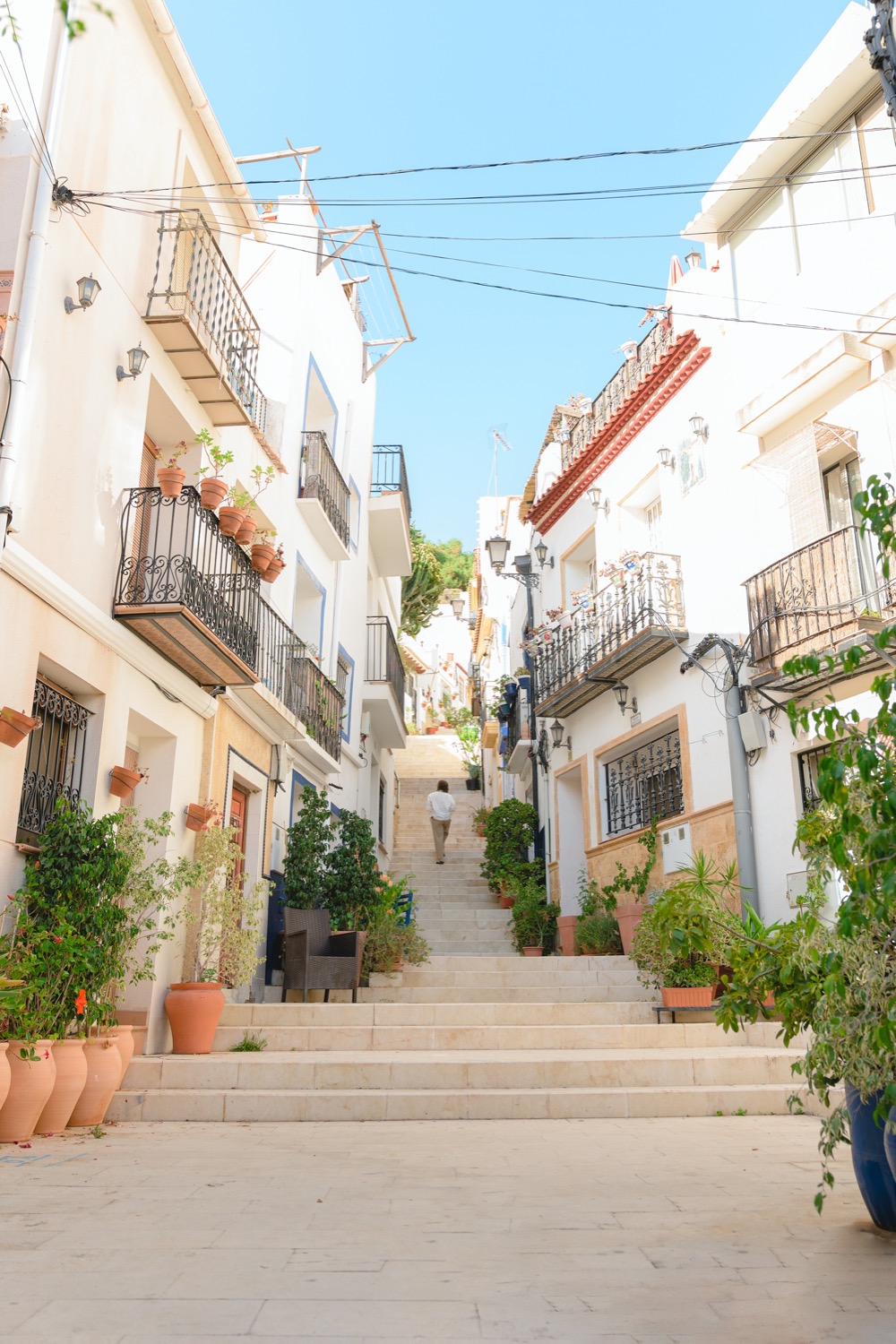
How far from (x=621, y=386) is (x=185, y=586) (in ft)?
29.7

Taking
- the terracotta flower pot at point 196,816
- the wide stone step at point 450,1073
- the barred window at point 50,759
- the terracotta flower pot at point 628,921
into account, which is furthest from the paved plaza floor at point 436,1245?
the terracotta flower pot at point 628,921

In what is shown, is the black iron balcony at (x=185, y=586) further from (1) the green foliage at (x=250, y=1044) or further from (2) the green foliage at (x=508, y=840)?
(2) the green foliage at (x=508, y=840)

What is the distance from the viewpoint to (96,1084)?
6.67 m

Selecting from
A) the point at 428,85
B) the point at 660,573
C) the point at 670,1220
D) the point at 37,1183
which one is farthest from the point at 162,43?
the point at 670,1220

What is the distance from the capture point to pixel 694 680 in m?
12.7

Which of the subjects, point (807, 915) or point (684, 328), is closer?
point (807, 915)

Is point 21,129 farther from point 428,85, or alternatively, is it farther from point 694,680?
point 694,680

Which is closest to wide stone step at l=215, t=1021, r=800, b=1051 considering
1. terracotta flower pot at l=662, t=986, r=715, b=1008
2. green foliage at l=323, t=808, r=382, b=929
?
terracotta flower pot at l=662, t=986, r=715, b=1008

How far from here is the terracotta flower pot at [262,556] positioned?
10875 millimetres

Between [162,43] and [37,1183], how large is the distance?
9711mm

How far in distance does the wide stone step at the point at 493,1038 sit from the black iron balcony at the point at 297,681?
3.95 meters

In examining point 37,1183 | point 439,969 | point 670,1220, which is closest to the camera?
point 670,1220

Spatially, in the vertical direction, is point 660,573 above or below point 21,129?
below

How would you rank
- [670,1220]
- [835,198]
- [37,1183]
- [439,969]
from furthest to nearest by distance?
[439,969], [835,198], [37,1183], [670,1220]
